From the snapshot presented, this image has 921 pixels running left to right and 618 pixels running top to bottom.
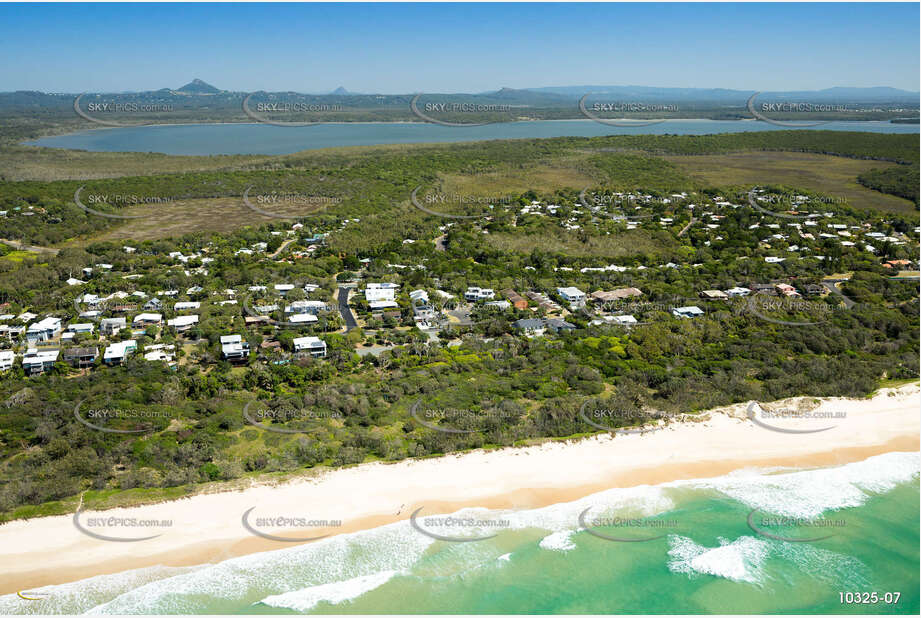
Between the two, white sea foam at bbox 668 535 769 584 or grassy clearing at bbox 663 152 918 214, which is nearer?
white sea foam at bbox 668 535 769 584

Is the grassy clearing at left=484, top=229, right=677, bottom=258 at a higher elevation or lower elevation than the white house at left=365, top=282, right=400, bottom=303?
higher

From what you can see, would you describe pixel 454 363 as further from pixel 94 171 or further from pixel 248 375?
pixel 94 171

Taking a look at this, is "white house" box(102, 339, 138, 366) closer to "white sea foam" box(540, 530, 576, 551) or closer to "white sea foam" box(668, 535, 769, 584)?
"white sea foam" box(540, 530, 576, 551)

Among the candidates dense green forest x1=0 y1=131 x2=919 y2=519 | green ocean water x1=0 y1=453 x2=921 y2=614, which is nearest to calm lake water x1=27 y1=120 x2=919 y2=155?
dense green forest x1=0 y1=131 x2=919 y2=519

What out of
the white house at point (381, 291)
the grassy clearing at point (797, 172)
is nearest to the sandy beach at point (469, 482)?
the white house at point (381, 291)

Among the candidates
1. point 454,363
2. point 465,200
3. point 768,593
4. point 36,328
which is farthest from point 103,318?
point 465,200

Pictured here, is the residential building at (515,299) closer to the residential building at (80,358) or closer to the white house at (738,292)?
the white house at (738,292)
